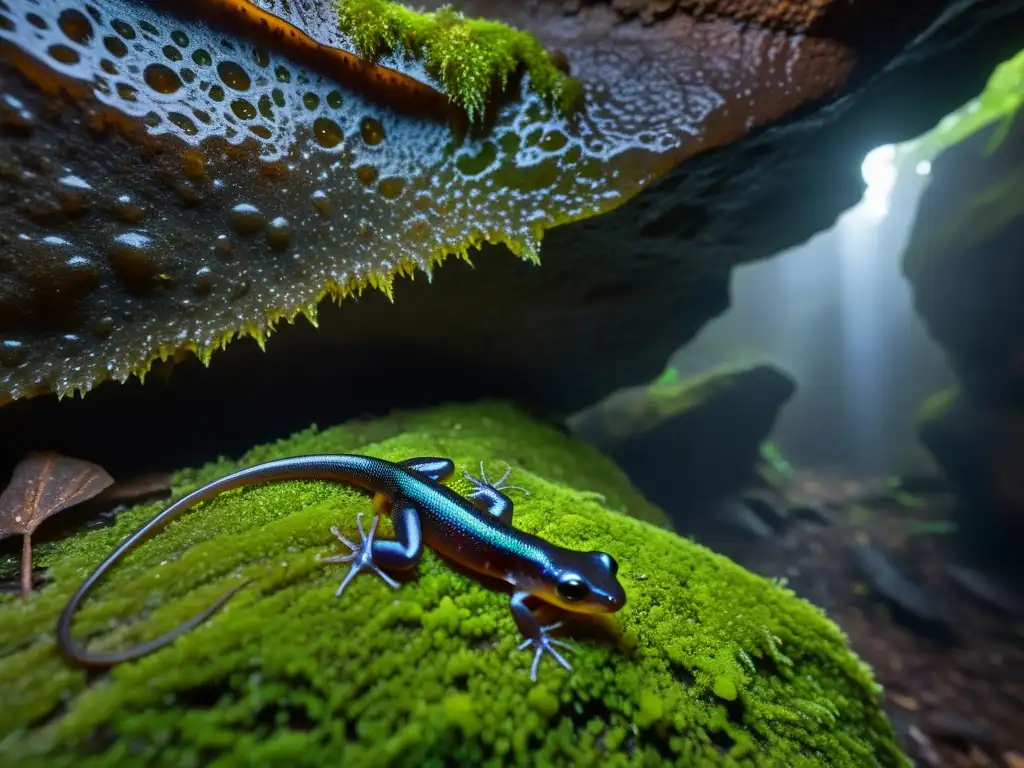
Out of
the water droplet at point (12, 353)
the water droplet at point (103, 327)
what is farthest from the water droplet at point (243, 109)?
the water droplet at point (12, 353)

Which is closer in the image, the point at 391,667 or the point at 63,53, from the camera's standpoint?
the point at 391,667

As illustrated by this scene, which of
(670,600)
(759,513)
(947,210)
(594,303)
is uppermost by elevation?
(947,210)

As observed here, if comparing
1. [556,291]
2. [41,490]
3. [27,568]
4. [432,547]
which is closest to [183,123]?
[41,490]

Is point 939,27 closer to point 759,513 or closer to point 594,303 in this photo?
point 594,303

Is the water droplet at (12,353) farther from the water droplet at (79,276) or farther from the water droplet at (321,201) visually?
the water droplet at (321,201)

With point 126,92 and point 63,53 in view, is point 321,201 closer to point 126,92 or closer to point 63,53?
point 126,92

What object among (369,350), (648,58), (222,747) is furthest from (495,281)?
(222,747)
